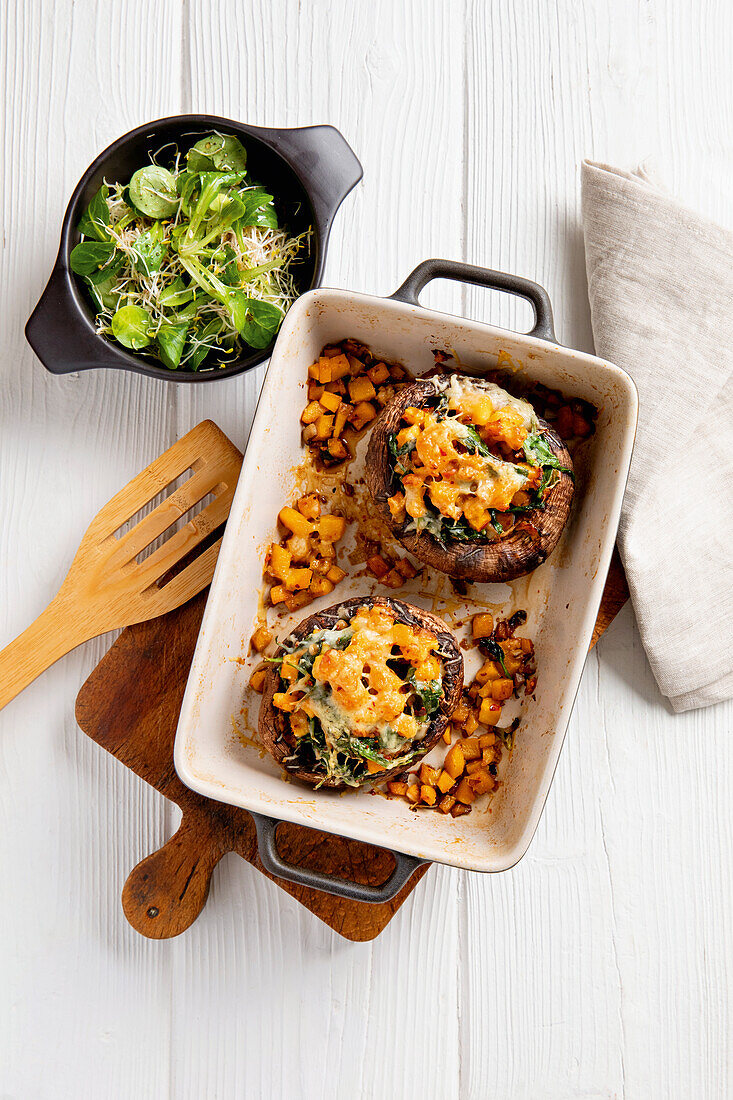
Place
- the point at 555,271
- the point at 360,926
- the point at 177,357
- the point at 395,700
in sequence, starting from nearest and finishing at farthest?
the point at 395,700 → the point at 177,357 → the point at 360,926 → the point at 555,271

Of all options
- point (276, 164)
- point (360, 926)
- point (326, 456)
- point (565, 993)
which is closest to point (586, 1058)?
point (565, 993)

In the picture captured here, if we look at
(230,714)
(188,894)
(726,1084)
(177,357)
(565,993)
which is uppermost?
(177,357)

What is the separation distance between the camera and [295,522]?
82.1 inches

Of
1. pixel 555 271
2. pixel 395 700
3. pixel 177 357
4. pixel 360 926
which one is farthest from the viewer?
pixel 555 271

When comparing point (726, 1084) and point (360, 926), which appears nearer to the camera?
point (360, 926)

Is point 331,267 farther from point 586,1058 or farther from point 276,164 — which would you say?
point 586,1058

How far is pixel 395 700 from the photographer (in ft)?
5.95

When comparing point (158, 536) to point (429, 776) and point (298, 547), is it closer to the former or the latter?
point (298, 547)

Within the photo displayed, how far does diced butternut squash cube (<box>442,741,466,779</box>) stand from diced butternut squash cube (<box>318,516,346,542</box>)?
0.60 m

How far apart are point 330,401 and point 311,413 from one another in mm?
56

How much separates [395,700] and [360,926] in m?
0.67

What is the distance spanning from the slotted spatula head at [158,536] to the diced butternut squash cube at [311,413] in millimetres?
191

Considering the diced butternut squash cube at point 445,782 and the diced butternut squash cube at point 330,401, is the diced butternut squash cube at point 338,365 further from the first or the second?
the diced butternut squash cube at point 445,782

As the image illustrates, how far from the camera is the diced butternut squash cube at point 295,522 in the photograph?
2.09 metres
